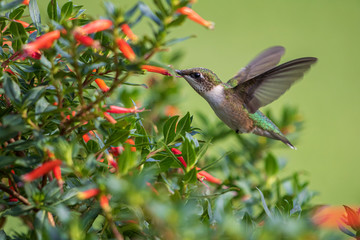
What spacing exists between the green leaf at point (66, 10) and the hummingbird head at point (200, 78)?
0.71m

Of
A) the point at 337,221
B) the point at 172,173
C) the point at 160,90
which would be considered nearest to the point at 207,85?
the point at 160,90

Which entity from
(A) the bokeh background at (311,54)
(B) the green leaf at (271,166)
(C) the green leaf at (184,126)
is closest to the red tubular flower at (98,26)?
(C) the green leaf at (184,126)

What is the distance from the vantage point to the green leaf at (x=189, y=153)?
98 cm

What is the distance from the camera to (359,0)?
6125 millimetres

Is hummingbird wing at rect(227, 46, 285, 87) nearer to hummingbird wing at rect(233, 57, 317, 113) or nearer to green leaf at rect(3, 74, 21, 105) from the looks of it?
hummingbird wing at rect(233, 57, 317, 113)

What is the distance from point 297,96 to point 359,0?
2.04 meters

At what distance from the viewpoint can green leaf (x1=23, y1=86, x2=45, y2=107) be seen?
0.79m

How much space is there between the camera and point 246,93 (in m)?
1.73

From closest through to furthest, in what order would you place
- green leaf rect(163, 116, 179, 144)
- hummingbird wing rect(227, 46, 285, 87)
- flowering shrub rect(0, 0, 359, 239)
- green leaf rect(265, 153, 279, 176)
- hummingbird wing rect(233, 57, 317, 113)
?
flowering shrub rect(0, 0, 359, 239) < green leaf rect(163, 116, 179, 144) < hummingbird wing rect(233, 57, 317, 113) < green leaf rect(265, 153, 279, 176) < hummingbird wing rect(227, 46, 285, 87)

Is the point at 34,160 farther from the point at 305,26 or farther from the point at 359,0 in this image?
the point at 359,0

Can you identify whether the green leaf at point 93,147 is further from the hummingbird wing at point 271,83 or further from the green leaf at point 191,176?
the hummingbird wing at point 271,83

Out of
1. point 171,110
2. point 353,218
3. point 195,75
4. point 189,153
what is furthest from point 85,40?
point 171,110

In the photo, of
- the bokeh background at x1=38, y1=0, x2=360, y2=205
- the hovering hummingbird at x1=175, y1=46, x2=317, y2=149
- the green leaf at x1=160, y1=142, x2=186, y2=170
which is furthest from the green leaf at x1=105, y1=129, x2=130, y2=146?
the bokeh background at x1=38, y1=0, x2=360, y2=205

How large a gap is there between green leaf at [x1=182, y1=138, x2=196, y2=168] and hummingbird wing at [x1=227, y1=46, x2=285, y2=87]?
0.95m
